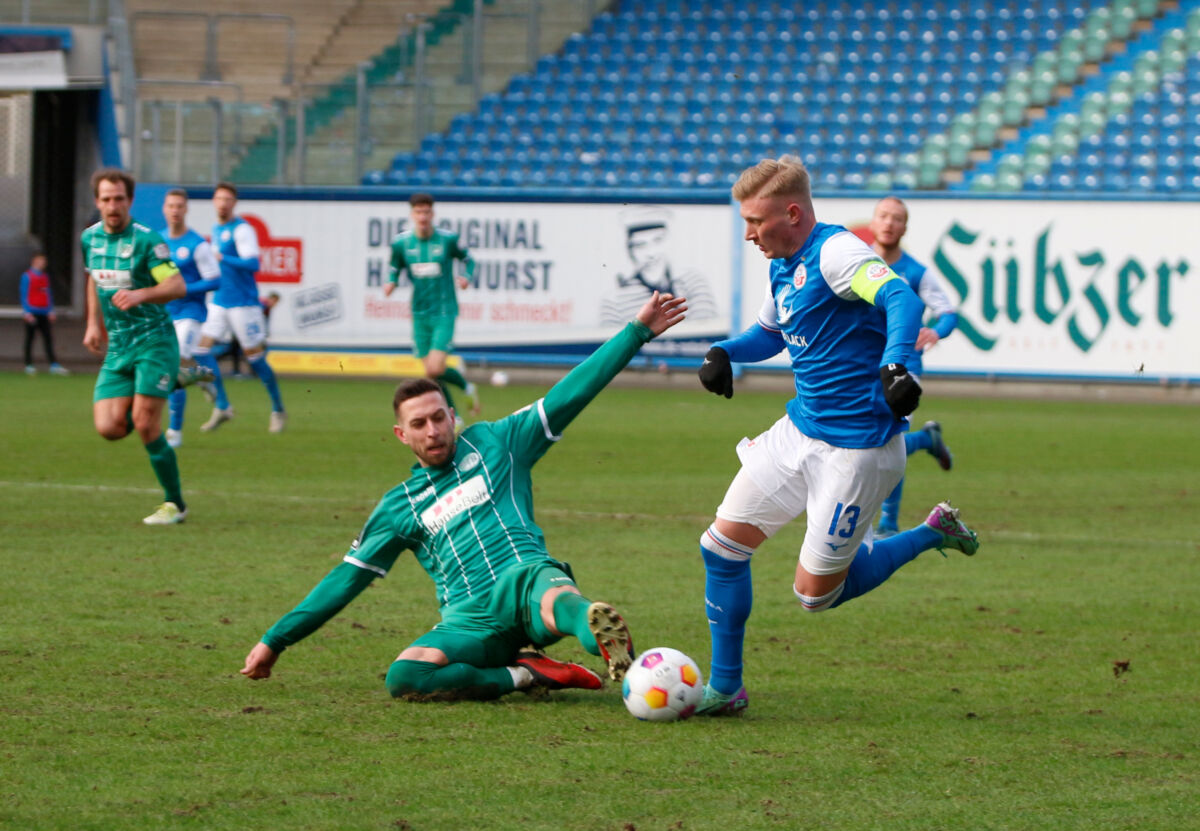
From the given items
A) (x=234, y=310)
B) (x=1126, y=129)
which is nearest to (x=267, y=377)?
(x=234, y=310)

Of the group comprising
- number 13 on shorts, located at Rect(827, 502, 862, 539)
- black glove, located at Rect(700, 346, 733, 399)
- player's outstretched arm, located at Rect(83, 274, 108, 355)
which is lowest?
number 13 on shorts, located at Rect(827, 502, 862, 539)

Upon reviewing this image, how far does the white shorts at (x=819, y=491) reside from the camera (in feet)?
16.4

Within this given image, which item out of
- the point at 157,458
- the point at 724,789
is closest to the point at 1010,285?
the point at 157,458

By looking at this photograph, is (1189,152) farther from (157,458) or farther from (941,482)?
(157,458)

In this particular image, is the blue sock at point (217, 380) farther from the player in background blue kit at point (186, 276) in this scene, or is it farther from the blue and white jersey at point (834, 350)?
the blue and white jersey at point (834, 350)

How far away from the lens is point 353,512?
9.68m

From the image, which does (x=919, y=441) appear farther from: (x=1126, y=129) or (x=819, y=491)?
(x=1126, y=129)

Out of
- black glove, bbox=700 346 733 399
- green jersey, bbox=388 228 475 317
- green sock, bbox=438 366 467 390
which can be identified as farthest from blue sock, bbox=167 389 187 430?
black glove, bbox=700 346 733 399

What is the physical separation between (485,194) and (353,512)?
13714 mm

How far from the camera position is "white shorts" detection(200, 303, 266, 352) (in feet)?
49.6

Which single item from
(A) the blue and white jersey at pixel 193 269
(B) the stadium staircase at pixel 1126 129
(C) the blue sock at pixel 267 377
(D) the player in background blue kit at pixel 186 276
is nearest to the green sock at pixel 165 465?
(A) the blue and white jersey at pixel 193 269

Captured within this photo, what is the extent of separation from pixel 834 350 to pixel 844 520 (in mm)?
570

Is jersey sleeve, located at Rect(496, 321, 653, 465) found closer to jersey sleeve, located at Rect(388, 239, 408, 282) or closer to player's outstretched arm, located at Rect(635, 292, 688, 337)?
player's outstretched arm, located at Rect(635, 292, 688, 337)

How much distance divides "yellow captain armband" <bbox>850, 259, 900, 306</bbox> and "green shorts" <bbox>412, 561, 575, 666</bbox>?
132 centimetres
